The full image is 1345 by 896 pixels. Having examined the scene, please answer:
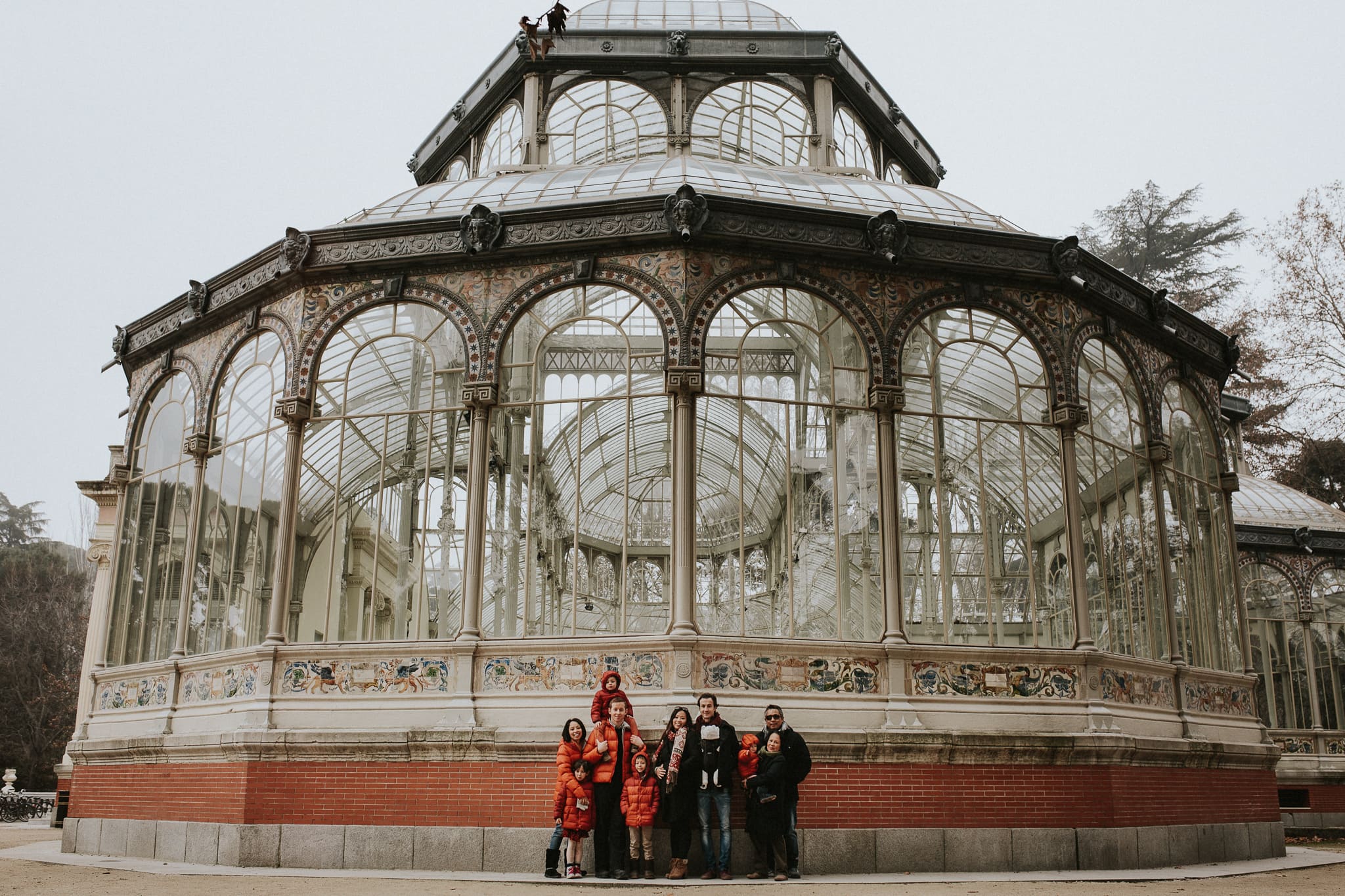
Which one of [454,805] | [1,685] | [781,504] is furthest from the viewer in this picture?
[1,685]

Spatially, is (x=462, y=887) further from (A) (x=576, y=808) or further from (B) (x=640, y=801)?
(B) (x=640, y=801)

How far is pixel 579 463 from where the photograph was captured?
14.5 meters

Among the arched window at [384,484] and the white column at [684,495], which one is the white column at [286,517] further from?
the white column at [684,495]

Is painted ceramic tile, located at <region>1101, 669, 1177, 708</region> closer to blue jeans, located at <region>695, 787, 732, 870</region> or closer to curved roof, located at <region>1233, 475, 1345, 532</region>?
blue jeans, located at <region>695, 787, 732, 870</region>

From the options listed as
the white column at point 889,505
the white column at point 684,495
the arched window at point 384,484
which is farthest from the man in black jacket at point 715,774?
the arched window at point 384,484

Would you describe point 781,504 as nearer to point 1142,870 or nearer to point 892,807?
point 892,807

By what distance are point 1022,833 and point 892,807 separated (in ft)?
4.97

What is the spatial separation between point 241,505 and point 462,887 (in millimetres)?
6955

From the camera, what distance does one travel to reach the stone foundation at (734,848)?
12984mm

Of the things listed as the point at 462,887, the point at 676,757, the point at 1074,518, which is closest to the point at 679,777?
the point at 676,757

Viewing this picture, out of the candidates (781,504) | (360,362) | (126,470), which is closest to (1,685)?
(126,470)

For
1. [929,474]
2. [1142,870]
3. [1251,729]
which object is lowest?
[1142,870]

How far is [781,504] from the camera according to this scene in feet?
47.3

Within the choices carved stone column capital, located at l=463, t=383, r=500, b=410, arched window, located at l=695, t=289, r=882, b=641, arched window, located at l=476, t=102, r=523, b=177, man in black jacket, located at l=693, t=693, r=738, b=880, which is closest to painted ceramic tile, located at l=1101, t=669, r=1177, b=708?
arched window, located at l=695, t=289, r=882, b=641
